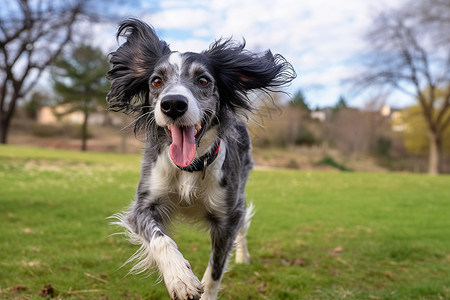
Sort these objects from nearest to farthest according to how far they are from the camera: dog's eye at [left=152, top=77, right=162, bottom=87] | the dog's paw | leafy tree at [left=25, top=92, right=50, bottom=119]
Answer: the dog's paw < dog's eye at [left=152, top=77, right=162, bottom=87] < leafy tree at [left=25, top=92, right=50, bottom=119]

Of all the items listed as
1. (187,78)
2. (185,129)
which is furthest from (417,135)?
(185,129)

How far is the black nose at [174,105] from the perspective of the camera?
9.03 ft

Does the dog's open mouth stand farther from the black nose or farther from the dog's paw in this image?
the dog's paw

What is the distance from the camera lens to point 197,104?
9.77ft

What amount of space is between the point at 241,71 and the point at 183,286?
1927 mm

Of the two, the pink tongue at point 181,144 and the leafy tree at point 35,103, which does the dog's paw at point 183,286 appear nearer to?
the pink tongue at point 181,144

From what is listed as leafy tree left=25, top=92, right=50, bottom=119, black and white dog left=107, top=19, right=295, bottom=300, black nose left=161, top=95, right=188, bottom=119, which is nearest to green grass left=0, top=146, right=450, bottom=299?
black and white dog left=107, top=19, right=295, bottom=300

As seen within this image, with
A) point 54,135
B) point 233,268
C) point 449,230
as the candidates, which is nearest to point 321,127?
point 54,135

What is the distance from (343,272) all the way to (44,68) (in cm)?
2827

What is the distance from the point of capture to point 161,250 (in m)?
2.73

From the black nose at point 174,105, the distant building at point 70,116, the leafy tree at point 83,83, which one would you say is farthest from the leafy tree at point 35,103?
the black nose at point 174,105

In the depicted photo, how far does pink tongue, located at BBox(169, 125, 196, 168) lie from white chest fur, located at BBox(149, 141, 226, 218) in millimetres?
282

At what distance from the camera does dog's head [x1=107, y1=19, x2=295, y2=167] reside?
3084mm

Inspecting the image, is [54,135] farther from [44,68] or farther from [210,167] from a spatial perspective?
[210,167]
